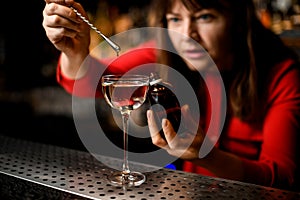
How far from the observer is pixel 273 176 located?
51.3 inches

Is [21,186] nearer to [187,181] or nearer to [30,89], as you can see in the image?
[187,181]

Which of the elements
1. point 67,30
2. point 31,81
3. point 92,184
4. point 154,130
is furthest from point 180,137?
point 31,81

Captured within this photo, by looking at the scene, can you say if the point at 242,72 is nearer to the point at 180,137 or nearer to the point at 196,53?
the point at 196,53

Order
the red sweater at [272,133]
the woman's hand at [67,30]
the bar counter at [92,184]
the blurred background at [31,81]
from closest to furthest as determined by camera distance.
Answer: the bar counter at [92,184], the woman's hand at [67,30], the red sweater at [272,133], the blurred background at [31,81]

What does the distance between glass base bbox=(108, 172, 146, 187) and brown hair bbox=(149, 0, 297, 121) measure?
→ 0.74m

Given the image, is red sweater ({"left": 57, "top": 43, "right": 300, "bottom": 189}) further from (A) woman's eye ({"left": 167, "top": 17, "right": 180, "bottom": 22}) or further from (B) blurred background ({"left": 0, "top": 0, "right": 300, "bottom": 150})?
(B) blurred background ({"left": 0, "top": 0, "right": 300, "bottom": 150})

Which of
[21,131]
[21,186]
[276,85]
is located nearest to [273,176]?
[276,85]

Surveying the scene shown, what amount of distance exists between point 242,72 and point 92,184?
924mm

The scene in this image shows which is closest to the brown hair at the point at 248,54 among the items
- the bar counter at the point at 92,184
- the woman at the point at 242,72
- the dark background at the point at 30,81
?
the woman at the point at 242,72

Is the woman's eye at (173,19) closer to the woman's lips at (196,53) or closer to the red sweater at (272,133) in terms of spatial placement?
the woman's lips at (196,53)

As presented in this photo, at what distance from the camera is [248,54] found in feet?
5.36

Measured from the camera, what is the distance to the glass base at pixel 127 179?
3.06ft

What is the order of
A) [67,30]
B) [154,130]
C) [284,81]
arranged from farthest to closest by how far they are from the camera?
[284,81] < [67,30] < [154,130]

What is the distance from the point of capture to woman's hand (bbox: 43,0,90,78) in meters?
1.01
